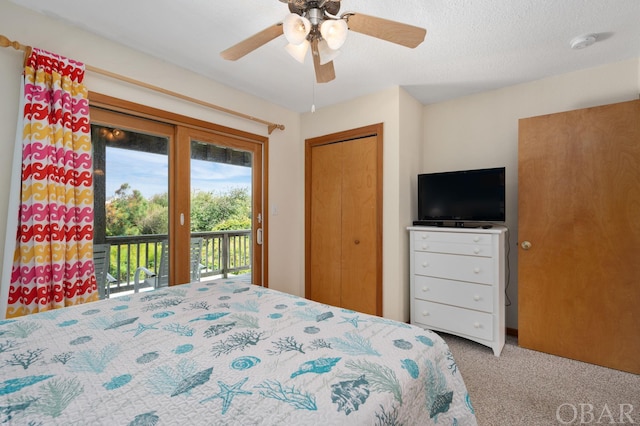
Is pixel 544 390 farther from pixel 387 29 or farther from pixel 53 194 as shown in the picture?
pixel 53 194

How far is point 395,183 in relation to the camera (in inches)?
112

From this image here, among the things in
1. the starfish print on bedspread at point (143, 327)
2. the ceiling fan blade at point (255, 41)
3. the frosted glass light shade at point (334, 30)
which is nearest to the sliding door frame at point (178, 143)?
the ceiling fan blade at point (255, 41)

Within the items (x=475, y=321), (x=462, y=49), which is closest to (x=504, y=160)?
(x=462, y=49)

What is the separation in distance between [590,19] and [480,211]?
1487 mm

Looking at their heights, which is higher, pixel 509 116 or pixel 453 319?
pixel 509 116

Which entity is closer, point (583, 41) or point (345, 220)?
point (583, 41)

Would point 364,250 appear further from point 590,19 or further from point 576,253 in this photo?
point 590,19

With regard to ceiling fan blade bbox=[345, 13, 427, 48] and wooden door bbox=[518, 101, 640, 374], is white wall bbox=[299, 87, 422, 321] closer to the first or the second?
wooden door bbox=[518, 101, 640, 374]

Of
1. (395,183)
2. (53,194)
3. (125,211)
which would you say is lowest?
(125,211)

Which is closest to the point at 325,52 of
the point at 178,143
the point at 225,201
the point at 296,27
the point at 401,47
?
the point at 296,27

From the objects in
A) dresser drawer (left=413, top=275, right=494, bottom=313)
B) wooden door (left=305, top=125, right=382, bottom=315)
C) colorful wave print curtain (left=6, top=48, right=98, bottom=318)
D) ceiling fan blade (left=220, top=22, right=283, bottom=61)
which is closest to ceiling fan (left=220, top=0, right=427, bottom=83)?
ceiling fan blade (left=220, top=22, right=283, bottom=61)

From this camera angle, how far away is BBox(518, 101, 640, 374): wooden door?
2.09 metres

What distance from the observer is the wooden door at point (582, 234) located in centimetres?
209

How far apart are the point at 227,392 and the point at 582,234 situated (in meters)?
2.77
